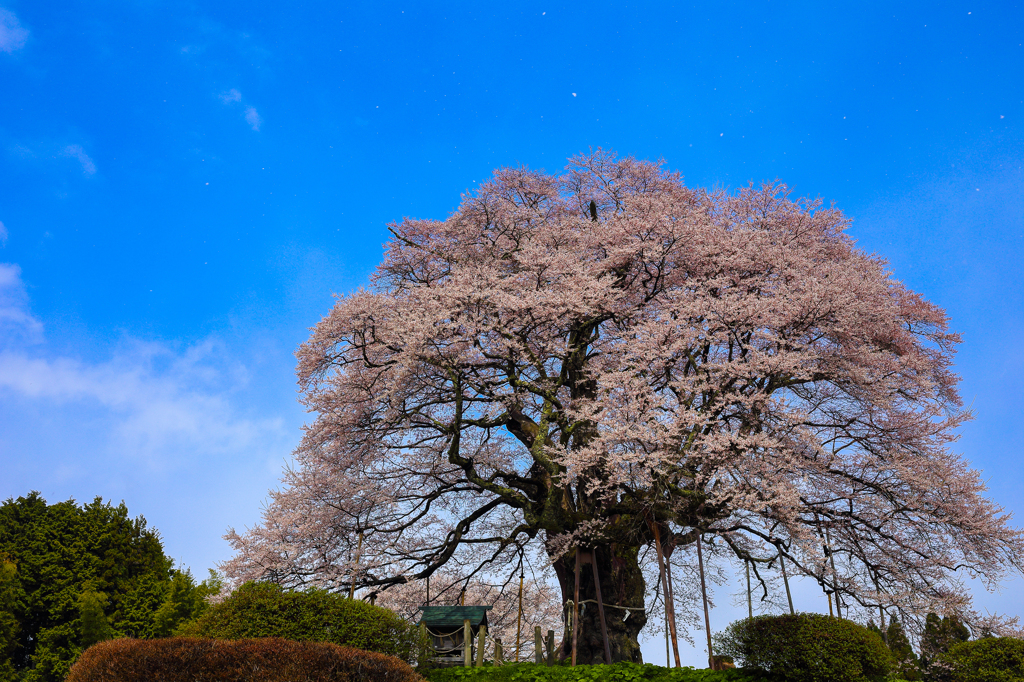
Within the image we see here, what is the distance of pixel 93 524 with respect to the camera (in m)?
25.8

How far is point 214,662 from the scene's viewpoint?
764 centimetres

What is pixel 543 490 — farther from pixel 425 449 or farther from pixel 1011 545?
pixel 1011 545

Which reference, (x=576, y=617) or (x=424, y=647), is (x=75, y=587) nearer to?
(x=424, y=647)

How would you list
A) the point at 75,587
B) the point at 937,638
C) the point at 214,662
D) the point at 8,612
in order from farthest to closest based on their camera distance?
1. the point at 75,587
2. the point at 8,612
3. the point at 937,638
4. the point at 214,662

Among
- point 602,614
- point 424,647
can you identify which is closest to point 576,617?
point 602,614

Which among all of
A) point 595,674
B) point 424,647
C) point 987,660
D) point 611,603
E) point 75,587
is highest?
point 75,587

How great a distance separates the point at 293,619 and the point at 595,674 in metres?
5.09

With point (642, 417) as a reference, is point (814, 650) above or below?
below

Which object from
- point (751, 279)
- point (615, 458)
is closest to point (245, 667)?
point (615, 458)

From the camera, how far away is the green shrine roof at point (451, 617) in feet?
43.0

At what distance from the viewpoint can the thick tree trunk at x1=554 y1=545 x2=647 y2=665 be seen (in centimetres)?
1401

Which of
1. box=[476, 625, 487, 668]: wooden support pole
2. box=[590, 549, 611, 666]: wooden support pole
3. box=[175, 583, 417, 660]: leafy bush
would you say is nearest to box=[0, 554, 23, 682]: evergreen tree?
box=[175, 583, 417, 660]: leafy bush

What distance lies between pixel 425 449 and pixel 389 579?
306 cm

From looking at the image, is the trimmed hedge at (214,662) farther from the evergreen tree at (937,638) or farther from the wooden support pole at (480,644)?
the evergreen tree at (937,638)
